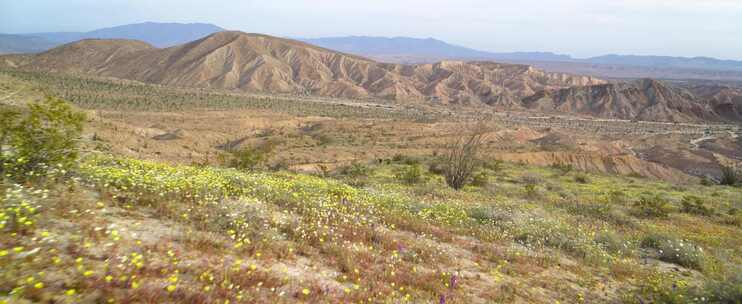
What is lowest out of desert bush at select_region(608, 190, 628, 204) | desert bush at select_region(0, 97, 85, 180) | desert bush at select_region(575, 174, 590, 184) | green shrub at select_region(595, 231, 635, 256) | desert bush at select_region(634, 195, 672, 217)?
desert bush at select_region(575, 174, 590, 184)

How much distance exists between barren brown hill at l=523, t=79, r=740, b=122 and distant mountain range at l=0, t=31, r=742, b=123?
0.61 feet

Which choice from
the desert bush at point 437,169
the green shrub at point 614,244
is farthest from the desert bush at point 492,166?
the green shrub at point 614,244

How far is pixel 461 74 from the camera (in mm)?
120938

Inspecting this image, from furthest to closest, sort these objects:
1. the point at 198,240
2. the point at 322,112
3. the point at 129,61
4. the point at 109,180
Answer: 1. the point at 129,61
2. the point at 322,112
3. the point at 109,180
4. the point at 198,240

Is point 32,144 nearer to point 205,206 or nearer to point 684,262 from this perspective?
point 205,206

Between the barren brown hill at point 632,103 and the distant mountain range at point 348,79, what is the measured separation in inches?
7.4

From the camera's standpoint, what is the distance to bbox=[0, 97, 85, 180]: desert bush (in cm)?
515

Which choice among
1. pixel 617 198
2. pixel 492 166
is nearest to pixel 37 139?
pixel 617 198

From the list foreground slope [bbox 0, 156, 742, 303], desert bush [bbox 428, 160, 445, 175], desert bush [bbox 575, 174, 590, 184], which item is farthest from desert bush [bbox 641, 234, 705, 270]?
desert bush [bbox 575, 174, 590, 184]

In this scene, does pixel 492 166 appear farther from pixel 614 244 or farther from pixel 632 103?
pixel 632 103

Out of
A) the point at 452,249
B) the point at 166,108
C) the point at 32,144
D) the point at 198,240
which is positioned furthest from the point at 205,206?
the point at 166,108

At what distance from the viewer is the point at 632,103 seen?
98312 mm

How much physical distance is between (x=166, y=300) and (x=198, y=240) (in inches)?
50.9

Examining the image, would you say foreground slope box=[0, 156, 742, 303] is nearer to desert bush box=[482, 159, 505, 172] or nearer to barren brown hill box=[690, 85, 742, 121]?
desert bush box=[482, 159, 505, 172]
